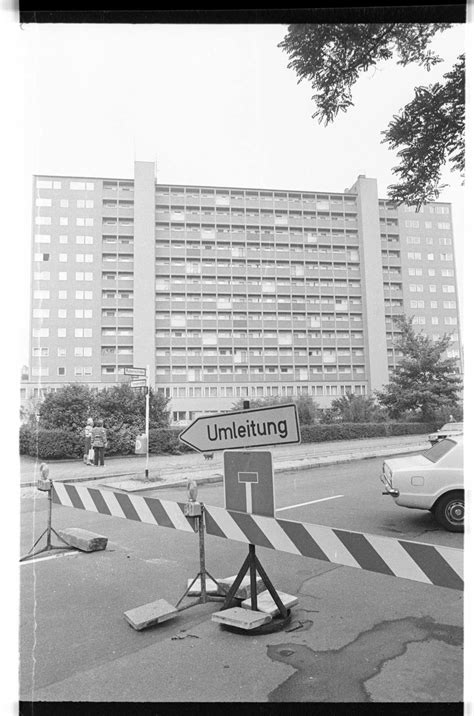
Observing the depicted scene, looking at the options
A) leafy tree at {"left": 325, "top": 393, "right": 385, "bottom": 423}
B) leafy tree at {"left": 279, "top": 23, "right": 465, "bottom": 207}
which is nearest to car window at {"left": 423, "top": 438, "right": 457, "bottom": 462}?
leafy tree at {"left": 325, "top": 393, "right": 385, "bottom": 423}

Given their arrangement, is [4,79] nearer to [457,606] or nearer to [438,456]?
[457,606]

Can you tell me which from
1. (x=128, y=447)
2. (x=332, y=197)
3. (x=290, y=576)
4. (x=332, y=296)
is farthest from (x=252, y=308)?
(x=128, y=447)

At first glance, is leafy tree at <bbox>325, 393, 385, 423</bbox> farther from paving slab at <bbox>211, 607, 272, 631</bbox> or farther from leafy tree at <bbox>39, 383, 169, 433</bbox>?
paving slab at <bbox>211, 607, 272, 631</bbox>

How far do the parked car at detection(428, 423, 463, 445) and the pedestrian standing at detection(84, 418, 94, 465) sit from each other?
5986 millimetres

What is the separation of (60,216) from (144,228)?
2.18 meters

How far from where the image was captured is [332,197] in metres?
4.96

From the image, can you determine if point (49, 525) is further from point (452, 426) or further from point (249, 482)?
point (452, 426)

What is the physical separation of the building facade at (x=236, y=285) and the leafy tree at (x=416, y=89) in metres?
0.35

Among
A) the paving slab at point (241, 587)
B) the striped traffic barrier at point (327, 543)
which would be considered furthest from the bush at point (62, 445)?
the paving slab at point (241, 587)

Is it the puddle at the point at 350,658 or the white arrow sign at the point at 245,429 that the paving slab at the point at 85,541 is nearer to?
the white arrow sign at the point at 245,429

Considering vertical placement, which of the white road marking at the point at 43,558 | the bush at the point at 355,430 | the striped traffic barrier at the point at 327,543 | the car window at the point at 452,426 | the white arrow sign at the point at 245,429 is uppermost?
the white arrow sign at the point at 245,429

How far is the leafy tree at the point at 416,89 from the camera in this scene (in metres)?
3.22

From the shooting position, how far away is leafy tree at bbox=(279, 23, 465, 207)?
10.6 feet

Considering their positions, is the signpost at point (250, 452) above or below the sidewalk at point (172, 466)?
above
